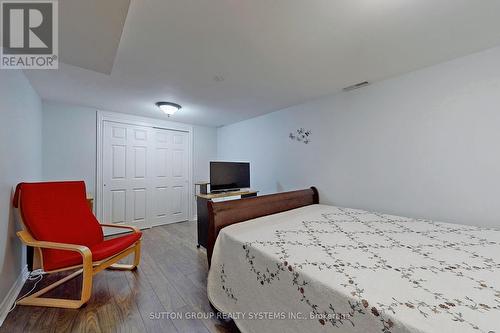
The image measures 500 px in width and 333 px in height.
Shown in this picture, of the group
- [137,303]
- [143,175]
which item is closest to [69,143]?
[143,175]

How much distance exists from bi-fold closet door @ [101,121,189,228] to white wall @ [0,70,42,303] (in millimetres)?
1163

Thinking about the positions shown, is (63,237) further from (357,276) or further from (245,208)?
(357,276)

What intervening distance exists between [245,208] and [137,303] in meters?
1.23

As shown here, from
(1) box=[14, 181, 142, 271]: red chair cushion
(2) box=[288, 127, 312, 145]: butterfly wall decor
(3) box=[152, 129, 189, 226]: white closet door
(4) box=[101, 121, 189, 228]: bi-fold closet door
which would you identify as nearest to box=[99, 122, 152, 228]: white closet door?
(4) box=[101, 121, 189, 228]: bi-fold closet door

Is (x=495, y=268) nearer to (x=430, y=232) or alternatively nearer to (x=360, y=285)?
(x=430, y=232)

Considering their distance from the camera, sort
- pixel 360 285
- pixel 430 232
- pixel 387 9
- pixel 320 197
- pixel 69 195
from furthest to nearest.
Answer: pixel 320 197 < pixel 69 195 < pixel 430 232 < pixel 387 9 < pixel 360 285

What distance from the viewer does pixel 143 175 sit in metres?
3.92

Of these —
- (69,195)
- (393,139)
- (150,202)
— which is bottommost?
(150,202)

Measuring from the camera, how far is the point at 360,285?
95cm

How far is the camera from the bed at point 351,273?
0.81 m

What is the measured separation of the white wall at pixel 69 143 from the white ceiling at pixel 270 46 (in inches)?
15.1

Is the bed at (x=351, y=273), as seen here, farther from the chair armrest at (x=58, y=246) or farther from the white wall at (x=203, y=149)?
the white wall at (x=203, y=149)

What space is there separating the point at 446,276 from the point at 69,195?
10.6 feet

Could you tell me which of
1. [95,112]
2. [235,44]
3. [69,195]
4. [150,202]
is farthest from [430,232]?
[95,112]
